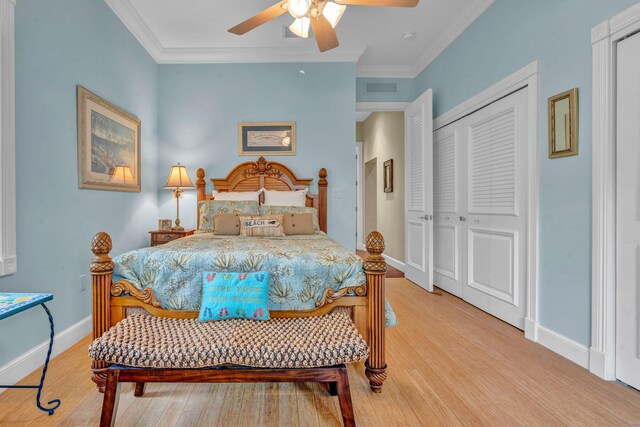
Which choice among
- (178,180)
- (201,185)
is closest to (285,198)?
(201,185)

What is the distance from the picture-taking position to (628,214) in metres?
1.80

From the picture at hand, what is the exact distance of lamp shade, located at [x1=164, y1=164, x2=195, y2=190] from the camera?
3.65 metres

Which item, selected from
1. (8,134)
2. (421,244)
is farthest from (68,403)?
(421,244)

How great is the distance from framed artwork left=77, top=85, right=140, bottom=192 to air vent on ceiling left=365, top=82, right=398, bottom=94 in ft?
9.68

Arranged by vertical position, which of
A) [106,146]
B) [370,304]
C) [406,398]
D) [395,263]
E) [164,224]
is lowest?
[406,398]

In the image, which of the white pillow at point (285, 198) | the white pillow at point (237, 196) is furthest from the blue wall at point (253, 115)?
the white pillow at point (285, 198)

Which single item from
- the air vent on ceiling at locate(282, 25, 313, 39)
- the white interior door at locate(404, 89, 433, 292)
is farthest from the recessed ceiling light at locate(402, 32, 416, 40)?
the air vent on ceiling at locate(282, 25, 313, 39)

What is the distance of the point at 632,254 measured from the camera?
1772 millimetres

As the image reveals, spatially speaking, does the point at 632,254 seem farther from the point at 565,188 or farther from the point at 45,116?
the point at 45,116

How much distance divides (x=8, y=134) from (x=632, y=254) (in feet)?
11.6

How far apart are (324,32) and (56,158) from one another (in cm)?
211

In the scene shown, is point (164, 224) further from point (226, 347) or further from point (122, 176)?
point (226, 347)

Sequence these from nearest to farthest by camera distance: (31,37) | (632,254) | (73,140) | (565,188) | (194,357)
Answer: (194,357), (632,254), (31,37), (565,188), (73,140)

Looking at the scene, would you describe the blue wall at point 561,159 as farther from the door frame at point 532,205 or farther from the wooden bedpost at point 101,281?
the wooden bedpost at point 101,281
